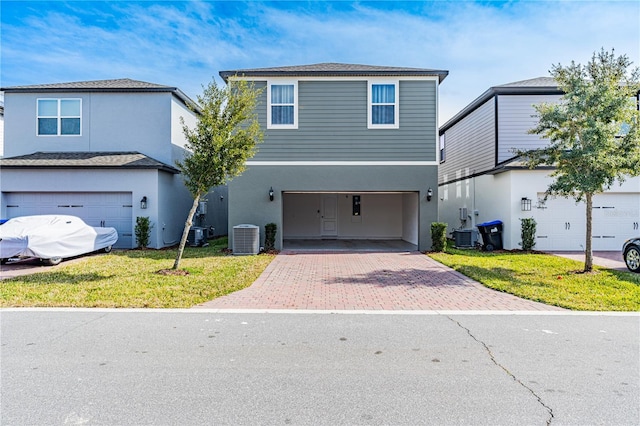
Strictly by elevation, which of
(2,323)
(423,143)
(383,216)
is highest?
(423,143)

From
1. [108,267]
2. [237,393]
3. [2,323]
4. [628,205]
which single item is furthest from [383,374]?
[628,205]

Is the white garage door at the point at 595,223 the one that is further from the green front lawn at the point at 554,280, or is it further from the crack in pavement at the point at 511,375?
the crack in pavement at the point at 511,375

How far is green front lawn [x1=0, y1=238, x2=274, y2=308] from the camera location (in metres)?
6.88

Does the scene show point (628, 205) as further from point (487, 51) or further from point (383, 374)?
point (383, 374)

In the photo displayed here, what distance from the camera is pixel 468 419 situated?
3.04 meters

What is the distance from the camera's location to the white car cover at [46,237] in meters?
9.91

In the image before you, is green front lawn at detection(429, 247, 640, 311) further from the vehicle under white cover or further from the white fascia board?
the vehicle under white cover

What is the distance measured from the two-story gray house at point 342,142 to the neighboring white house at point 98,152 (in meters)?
3.36

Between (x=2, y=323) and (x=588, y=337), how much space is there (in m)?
8.06

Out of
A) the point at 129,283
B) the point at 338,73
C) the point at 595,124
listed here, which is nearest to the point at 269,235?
the point at 129,283

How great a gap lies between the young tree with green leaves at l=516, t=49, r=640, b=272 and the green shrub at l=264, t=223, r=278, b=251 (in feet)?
28.3

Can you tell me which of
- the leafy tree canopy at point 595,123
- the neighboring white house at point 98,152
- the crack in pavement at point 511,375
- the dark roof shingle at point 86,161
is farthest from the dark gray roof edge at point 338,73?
the crack in pavement at point 511,375

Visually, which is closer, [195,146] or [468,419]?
[468,419]

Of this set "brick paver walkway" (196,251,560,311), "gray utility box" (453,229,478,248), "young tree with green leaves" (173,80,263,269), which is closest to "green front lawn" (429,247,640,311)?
"brick paver walkway" (196,251,560,311)
